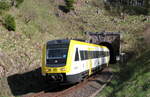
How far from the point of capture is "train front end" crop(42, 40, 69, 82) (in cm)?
1409

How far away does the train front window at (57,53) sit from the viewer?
14512 millimetres

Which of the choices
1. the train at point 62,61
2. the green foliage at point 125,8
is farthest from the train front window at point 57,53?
the green foliage at point 125,8

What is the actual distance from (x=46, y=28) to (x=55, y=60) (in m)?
16.8

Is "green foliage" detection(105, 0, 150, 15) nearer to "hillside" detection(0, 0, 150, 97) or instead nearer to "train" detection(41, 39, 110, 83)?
"hillside" detection(0, 0, 150, 97)

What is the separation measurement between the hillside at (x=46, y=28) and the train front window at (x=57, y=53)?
10.9ft

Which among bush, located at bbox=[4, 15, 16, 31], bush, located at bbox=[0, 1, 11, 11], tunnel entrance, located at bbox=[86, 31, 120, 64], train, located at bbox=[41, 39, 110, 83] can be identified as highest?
bush, located at bbox=[0, 1, 11, 11]

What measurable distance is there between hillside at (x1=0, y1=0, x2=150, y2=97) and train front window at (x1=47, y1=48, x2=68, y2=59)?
10.9ft

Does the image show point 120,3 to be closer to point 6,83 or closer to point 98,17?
point 98,17

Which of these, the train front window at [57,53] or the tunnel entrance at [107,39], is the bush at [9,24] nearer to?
the train front window at [57,53]

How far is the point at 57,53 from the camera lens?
14664mm

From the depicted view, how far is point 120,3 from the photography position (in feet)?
201

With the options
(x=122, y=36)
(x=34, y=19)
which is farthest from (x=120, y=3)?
(x=34, y=19)

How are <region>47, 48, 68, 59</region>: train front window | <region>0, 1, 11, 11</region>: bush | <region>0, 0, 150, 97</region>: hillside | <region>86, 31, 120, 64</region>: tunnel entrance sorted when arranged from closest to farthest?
<region>47, 48, 68, 59</region>: train front window
<region>0, 0, 150, 97</region>: hillside
<region>0, 1, 11, 11</region>: bush
<region>86, 31, 120, 64</region>: tunnel entrance

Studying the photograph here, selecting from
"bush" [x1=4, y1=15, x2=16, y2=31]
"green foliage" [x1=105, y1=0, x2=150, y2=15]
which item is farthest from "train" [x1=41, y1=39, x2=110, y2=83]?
"green foliage" [x1=105, y1=0, x2=150, y2=15]
